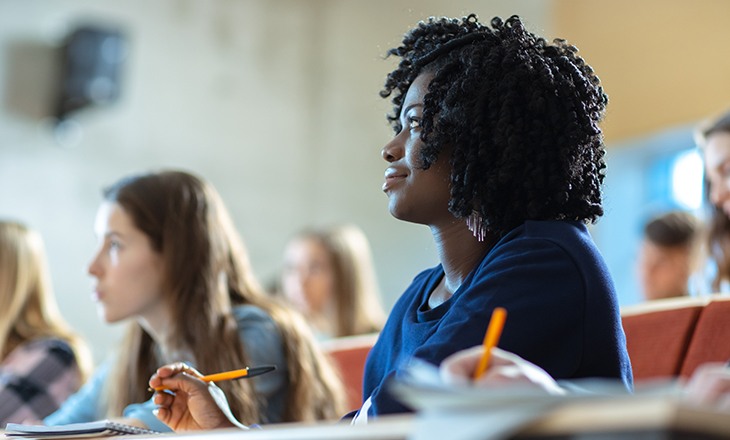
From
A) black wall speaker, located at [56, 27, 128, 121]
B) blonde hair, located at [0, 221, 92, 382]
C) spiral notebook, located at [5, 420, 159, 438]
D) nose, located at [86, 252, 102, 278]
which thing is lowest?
blonde hair, located at [0, 221, 92, 382]

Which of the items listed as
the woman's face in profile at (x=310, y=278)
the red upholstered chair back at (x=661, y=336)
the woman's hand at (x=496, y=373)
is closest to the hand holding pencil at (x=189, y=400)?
the woman's hand at (x=496, y=373)

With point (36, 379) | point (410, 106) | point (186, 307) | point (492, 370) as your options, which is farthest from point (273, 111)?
point (492, 370)

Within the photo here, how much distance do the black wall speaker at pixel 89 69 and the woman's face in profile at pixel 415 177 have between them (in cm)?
337

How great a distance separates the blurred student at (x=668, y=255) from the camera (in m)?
2.95

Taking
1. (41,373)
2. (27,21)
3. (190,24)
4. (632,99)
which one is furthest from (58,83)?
(632,99)

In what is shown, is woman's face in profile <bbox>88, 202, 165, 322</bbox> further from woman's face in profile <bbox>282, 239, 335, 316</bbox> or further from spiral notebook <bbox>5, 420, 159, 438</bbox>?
woman's face in profile <bbox>282, 239, 335, 316</bbox>

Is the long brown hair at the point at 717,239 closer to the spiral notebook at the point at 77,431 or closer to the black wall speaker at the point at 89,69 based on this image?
the spiral notebook at the point at 77,431

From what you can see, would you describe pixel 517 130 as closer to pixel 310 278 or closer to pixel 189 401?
pixel 189 401

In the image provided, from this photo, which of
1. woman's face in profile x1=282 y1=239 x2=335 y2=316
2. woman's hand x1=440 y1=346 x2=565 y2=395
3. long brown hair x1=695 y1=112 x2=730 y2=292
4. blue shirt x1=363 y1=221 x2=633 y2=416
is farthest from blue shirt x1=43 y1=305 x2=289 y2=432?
woman's face in profile x1=282 y1=239 x2=335 y2=316

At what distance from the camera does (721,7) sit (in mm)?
4609

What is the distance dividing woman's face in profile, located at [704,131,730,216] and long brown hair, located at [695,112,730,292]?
0.20 feet

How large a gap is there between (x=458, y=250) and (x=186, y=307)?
886 millimetres

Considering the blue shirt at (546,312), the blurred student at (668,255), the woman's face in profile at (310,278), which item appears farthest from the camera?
the woman's face in profile at (310,278)

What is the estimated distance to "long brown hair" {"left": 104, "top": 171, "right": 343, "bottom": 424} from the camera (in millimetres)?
1824
